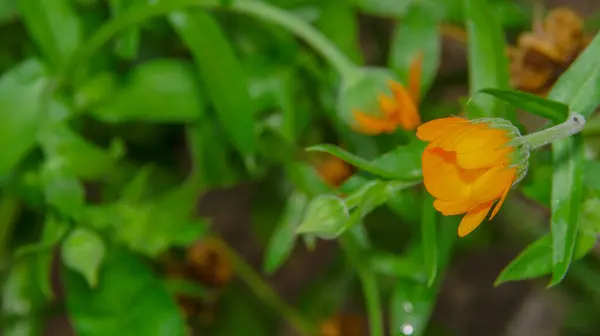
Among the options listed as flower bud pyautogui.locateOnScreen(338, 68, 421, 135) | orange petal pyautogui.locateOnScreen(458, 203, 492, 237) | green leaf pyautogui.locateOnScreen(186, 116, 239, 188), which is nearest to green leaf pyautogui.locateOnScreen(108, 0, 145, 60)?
green leaf pyautogui.locateOnScreen(186, 116, 239, 188)

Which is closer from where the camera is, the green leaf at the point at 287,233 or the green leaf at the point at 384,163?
the green leaf at the point at 384,163

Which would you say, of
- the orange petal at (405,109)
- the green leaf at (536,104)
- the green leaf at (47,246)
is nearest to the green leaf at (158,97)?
the green leaf at (47,246)

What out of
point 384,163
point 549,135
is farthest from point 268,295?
point 549,135

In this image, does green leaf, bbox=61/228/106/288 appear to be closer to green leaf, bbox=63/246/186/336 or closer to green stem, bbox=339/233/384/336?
green leaf, bbox=63/246/186/336

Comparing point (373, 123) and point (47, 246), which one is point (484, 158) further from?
point (47, 246)

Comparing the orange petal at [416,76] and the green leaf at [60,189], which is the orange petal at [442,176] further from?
the green leaf at [60,189]
